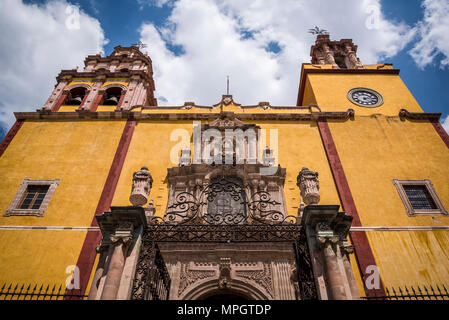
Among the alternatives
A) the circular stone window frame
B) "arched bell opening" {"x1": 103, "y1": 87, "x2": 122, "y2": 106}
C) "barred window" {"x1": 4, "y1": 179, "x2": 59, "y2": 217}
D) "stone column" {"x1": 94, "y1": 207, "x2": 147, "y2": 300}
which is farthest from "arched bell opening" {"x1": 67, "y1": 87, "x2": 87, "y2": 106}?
the circular stone window frame

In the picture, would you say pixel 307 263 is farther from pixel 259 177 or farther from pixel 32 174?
pixel 32 174

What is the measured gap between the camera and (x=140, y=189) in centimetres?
854

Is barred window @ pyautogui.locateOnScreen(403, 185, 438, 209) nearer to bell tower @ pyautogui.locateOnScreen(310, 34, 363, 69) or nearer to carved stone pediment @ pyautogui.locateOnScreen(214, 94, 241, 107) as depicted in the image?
carved stone pediment @ pyautogui.locateOnScreen(214, 94, 241, 107)

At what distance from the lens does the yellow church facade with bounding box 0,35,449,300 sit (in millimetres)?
7438

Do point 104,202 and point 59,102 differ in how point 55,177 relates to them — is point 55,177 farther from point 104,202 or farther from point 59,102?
point 59,102

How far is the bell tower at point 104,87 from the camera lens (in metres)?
17.5

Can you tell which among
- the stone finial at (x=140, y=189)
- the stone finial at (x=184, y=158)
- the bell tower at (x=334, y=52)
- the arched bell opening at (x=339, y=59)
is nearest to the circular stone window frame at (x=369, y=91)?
the bell tower at (x=334, y=52)

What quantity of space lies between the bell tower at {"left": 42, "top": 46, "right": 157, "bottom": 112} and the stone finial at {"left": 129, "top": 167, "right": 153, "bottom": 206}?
8897mm

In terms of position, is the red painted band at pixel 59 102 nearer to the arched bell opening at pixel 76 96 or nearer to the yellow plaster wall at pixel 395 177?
the arched bell opening at pixel 76 96

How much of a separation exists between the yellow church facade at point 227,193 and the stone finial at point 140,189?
1.5 inches

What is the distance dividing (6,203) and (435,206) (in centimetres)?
1557

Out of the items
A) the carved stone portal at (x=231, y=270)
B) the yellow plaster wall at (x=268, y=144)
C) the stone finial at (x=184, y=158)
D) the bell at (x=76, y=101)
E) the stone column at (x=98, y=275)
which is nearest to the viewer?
the stone column at (x=98, y=275)

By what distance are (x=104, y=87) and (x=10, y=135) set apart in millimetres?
5614
